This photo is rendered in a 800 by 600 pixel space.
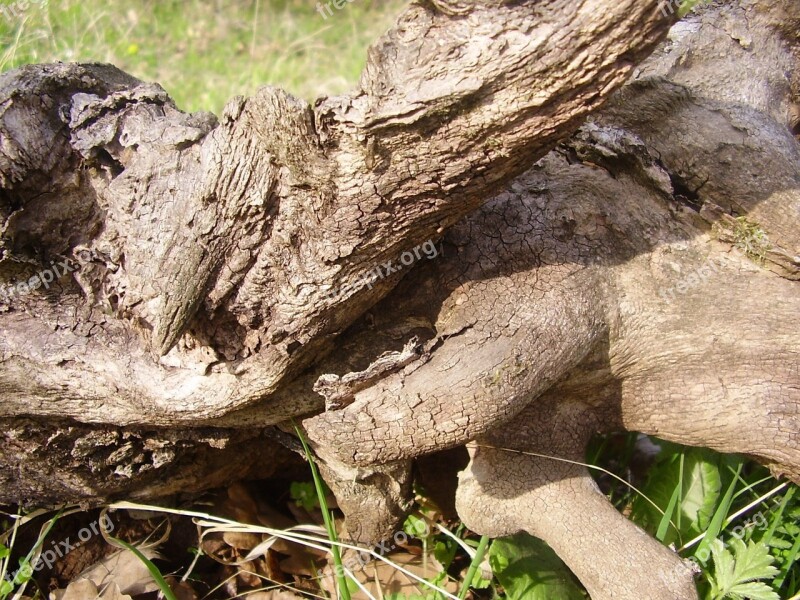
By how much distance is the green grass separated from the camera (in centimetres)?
467

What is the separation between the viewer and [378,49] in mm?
1344

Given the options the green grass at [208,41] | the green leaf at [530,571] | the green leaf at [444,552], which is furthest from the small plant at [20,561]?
the green grass at [208,41]

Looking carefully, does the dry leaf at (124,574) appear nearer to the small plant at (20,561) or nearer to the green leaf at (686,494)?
the small plant at (20,561)

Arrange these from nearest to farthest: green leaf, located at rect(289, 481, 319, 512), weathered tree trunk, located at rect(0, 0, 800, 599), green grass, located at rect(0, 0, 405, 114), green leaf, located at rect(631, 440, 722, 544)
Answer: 1. weathered tree trunk, located at rect(0, 0, 800, 599)
2. green leaf, located at rect(631, 440, 722, 544)
3. green leaf, located at rect(289, 481, 319, 512)
4. green grass, located at rect(0, 0, 405, 114)

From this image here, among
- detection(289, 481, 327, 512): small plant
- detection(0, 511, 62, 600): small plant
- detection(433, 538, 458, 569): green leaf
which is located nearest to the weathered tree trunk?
detection(0, 511, 62, 600): small plant

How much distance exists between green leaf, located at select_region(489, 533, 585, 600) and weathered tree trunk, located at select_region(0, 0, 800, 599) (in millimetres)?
269

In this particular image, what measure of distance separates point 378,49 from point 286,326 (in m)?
0.74

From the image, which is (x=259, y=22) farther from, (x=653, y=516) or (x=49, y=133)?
(x=653, y=516)

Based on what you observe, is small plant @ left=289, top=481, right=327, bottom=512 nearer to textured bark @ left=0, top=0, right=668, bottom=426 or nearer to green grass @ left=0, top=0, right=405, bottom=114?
textured bark @ left=0, top=0, right=668, bottom=426

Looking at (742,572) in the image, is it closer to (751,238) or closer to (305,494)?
(751,238)

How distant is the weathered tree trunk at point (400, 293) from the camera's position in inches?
63.9

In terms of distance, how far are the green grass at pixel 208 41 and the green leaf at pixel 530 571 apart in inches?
130

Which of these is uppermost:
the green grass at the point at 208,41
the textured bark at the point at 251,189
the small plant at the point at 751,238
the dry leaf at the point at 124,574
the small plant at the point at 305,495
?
the green grass at the point at 208,41

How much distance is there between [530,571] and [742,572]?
63 cm
